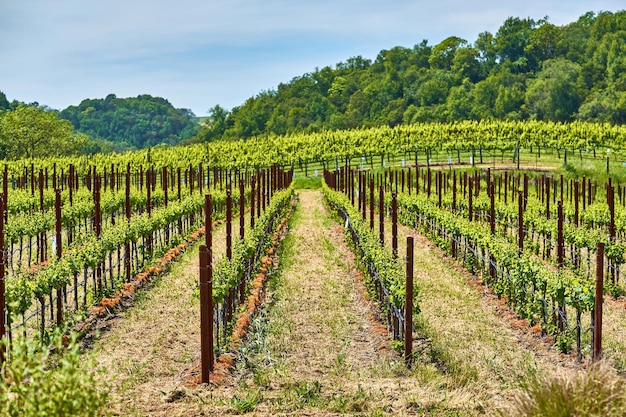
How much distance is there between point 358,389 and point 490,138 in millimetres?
48309

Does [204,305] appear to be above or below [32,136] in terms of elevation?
below

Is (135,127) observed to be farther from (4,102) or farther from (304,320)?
(304,320)

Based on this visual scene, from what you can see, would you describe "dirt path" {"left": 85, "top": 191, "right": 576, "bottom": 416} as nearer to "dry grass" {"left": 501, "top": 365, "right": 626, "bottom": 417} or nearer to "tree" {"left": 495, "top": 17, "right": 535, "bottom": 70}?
"dry grass" {"left": 501, "top": 365, "right": 626, "bottom": 417}

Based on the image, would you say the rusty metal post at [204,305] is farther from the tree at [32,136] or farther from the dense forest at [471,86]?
the dense forest at [471,86]

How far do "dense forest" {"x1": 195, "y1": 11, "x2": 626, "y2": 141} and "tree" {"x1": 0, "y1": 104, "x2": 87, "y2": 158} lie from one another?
107ft

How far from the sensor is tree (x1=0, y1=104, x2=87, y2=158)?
245 ft

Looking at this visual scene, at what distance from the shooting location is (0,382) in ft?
16.0

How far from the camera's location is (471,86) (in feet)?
357

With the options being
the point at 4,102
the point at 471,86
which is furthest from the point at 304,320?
the point at 4,102

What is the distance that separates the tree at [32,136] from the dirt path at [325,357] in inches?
2587

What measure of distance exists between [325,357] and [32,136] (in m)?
72.3

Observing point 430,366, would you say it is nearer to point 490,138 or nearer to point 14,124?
point 490,138

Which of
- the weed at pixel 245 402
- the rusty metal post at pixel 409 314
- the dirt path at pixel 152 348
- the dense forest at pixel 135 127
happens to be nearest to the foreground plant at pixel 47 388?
the dirt path at pixel 152 348

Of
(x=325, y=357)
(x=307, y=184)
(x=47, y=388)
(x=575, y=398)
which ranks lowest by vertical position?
(x=325, y=357)
